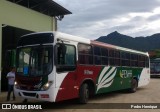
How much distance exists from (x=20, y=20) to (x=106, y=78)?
8105mm

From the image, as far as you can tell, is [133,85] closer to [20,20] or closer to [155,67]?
[20,20]

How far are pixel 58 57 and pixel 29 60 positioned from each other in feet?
3.87

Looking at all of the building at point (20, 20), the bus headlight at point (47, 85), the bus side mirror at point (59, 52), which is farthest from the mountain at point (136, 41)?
the bus headlight at point (47, 85)

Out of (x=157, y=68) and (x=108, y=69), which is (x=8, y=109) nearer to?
(x=108, y=69)

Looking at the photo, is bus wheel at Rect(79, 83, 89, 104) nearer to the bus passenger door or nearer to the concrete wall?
the bus passenger door

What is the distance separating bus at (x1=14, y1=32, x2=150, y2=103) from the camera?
1198 centimetres

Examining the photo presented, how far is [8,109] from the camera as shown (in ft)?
41.5

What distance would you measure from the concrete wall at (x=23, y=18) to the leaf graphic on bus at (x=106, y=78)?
7.44 m

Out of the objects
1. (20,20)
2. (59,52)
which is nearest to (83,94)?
(59,52)

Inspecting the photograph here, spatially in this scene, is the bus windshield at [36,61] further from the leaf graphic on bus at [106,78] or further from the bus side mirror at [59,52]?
the leaf graphic on bus at [106,78]

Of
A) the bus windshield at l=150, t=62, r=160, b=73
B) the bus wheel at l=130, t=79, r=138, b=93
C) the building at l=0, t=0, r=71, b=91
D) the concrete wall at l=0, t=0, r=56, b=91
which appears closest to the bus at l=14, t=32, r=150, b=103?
the bus wheel at l=130, t=79, r=138, b=93

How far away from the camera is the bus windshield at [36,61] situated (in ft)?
39.5

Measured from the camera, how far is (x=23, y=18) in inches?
856

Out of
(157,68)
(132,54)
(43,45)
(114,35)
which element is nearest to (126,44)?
(114,35)
